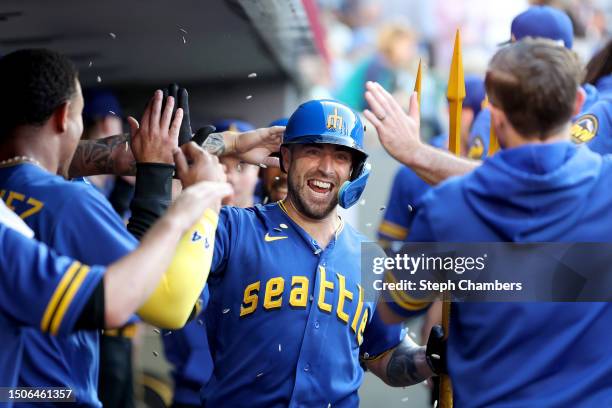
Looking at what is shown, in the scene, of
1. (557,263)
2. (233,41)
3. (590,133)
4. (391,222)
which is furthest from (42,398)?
(233,41)

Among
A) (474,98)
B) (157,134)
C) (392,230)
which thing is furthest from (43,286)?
(474,98)

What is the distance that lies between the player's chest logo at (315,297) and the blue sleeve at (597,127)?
1.23 m

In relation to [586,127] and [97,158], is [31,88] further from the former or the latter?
[586,127]

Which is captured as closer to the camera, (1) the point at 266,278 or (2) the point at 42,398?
(2) the point at 42,398

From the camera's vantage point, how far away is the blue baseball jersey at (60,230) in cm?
317

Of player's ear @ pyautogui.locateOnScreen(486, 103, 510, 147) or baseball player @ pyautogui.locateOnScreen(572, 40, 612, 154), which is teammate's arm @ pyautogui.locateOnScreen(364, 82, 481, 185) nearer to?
player's ear @ pyautogui.locateOnScreen(486, 103, 510, 147)

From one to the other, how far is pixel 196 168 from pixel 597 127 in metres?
2.23

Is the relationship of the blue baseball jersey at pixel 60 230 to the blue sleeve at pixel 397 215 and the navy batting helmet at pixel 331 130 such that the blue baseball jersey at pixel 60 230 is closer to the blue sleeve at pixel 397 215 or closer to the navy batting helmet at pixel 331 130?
the navy batting helmet at pixel 331 130

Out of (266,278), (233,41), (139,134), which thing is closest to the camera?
(139,134)

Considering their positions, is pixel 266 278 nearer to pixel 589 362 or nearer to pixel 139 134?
pixel 139 134

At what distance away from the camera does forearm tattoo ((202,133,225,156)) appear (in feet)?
14.1

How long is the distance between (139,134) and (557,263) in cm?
Result: 143

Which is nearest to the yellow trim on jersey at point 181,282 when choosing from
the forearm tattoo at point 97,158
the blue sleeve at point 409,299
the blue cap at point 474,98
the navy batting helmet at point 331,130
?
the blue sleeve at point 409,299

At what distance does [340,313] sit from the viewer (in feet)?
14.5
